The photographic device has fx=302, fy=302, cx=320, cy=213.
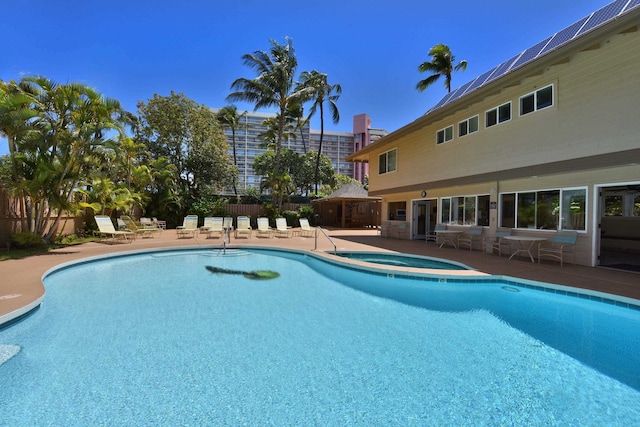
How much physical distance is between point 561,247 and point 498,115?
4.88 meters

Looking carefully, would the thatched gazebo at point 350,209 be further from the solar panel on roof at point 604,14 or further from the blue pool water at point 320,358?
the blue pool water at point 320,358

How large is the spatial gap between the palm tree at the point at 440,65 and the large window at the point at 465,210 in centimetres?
1217

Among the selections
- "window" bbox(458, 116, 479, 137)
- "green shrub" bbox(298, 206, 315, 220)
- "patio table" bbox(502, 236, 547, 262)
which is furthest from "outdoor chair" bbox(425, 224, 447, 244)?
"green shrub" bbox(298, 206, 315, 220)

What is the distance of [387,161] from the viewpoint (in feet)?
56.6

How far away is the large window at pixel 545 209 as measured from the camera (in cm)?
862

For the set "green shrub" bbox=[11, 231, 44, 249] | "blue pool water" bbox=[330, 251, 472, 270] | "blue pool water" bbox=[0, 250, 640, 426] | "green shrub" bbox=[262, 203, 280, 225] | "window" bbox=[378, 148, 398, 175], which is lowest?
"blue pool water" bbox=[0, 250, 640, 426]

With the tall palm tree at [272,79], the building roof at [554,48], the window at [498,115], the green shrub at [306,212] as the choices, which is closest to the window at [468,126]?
the window at [498,115]

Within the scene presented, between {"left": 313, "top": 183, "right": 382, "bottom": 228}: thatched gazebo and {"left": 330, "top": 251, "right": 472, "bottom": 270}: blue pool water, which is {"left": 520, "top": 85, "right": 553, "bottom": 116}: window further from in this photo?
{"left": 313, "top": 183, "right": 382, "bottom": 228}: thatched gazebo

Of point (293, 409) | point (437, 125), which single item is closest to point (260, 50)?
point (437, 125)

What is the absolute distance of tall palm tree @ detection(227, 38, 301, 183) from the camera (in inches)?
844

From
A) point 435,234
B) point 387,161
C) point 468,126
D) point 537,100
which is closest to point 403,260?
point 435,234

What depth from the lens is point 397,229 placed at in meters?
16.2

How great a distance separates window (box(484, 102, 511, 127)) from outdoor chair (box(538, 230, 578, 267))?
4.10 m

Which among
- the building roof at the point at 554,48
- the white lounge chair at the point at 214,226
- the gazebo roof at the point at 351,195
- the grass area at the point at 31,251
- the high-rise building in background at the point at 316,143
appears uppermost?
the high-rise building in background at the point at 316,143
